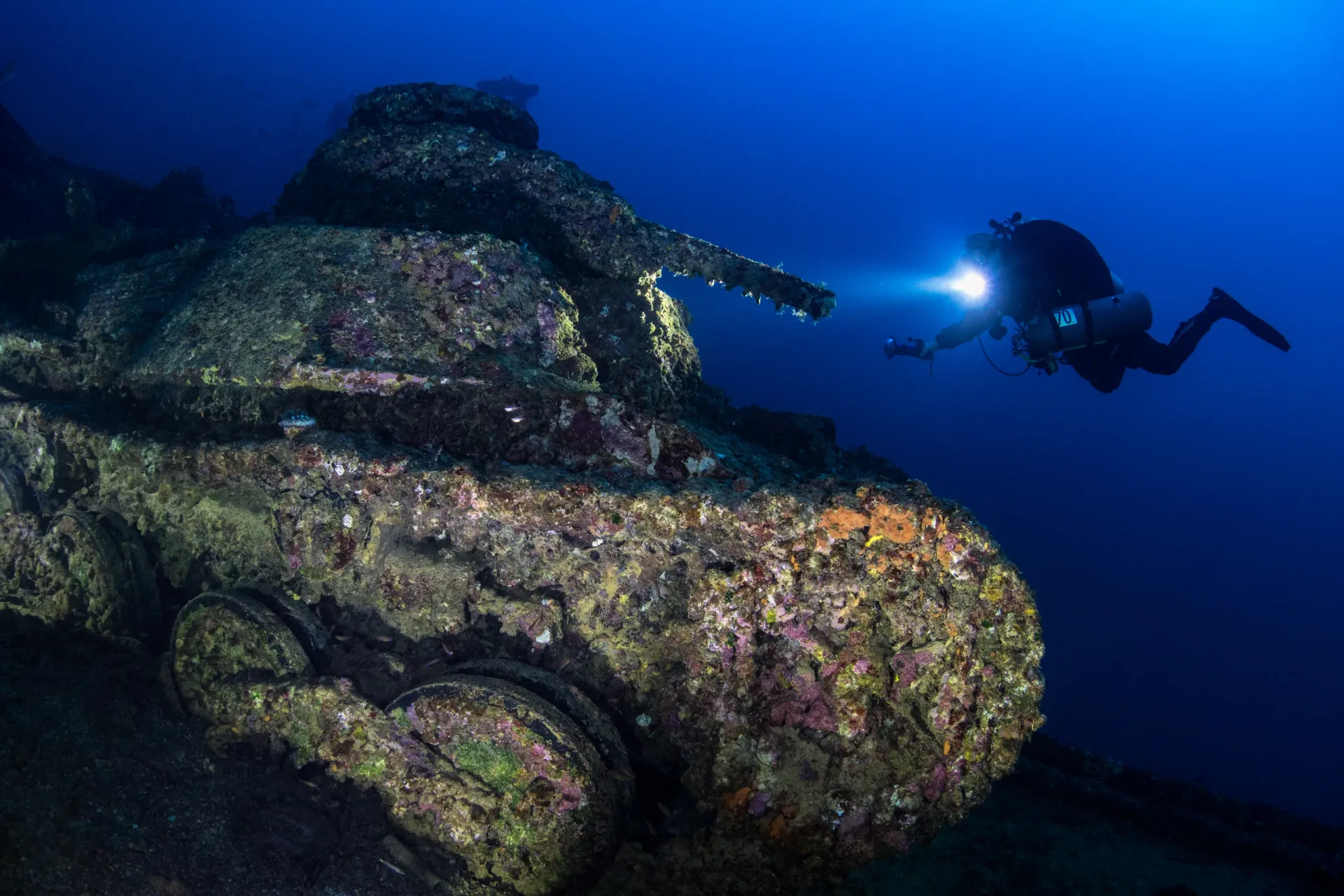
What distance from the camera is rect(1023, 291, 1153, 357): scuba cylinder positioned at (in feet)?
26.5

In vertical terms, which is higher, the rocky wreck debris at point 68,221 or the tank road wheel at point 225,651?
the rocky wreck debris at point 68,221

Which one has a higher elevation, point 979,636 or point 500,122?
point 500,122

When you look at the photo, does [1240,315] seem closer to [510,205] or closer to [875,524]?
[875,524]

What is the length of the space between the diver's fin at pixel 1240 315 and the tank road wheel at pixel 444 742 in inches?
420

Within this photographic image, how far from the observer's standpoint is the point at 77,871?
9.05 ft

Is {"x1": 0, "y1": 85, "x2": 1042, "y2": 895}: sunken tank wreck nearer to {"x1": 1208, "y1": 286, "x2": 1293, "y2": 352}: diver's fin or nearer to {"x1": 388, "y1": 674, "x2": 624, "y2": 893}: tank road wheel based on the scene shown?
{"x1": 388, "y1": 674, "x2": 624, "y2": 893}: tank road wheel

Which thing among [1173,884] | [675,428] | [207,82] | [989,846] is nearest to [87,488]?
[675,428]

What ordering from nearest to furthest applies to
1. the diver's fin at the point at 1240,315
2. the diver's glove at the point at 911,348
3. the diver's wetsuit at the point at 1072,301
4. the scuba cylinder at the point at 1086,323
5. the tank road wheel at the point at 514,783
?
the tank road wheel at the point at 514,783 < the scuba cylinder at the point at 1086,323 < the diver's wetsuit at the point at 1072,301 < the diver's fin at the point at 1240,315 < the diver's glove at the point at 911,348

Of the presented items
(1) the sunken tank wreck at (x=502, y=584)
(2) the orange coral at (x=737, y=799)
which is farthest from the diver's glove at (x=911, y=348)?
(2) the orange coral at (x=737, y=799)

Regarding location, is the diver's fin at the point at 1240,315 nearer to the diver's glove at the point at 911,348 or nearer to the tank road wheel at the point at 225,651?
the diver's glove at the point at 911,348

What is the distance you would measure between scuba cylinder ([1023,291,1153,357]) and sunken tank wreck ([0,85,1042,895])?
5646mm

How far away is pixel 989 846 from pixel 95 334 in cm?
778

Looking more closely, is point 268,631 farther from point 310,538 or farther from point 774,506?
point 774,506

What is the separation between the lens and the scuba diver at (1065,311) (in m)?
8.16
